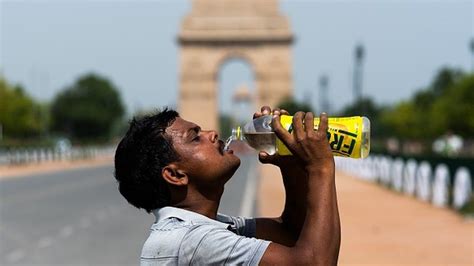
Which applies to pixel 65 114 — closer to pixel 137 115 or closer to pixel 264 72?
pixel 264 72

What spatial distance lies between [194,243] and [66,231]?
40.3 ft

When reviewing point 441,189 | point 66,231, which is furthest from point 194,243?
point 441,189

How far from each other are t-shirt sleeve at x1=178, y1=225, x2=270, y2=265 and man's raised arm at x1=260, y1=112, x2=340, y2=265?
0.03m

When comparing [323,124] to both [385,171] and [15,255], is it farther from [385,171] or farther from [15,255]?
[385,171]

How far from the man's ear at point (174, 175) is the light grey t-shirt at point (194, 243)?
0.08m

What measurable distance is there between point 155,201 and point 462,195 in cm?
1582

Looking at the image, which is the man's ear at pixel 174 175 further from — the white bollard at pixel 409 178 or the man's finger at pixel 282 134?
the white bollard at pixel 409 178

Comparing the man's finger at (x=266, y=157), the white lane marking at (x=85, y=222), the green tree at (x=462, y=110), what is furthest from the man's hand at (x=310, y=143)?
the green tree at (x=462, y=110)

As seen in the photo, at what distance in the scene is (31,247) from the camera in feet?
40.3

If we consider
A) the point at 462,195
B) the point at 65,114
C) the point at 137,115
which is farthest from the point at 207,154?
the point at 65,114

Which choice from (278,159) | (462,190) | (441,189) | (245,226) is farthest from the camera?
(441,189)

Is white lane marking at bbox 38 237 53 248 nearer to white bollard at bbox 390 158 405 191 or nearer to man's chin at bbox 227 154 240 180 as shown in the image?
man's chin at bbox 227 154 240 180

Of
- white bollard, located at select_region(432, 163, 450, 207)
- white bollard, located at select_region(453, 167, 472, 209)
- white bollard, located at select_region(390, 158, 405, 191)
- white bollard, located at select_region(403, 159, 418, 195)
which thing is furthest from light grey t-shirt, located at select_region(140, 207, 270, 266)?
white bollard, located at select_region(390, 158, 405, 191)

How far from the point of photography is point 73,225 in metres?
15.6
